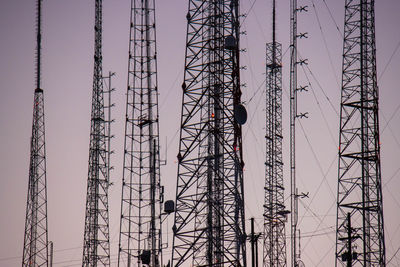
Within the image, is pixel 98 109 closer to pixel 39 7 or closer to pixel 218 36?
pixel 39 7

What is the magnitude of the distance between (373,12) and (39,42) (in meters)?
30.7

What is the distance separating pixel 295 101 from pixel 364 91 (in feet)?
37.9

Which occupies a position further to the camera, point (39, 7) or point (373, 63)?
point (39, 7)

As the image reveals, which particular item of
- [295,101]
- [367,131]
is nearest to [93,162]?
[295,101]

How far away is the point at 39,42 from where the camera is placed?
2840 inches

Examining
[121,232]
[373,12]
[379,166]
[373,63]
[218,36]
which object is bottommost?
[121,232]

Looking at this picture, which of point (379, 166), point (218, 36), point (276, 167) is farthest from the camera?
point (276, 167)

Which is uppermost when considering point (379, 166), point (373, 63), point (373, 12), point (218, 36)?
point (373, 12)

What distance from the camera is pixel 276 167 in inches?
3346

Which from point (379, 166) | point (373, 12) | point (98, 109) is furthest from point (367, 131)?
point (98, 109)

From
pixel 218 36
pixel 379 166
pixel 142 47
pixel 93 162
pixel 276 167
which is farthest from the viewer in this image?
pixel 276 167

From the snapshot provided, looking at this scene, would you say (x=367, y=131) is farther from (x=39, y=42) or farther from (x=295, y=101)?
(x=39, y=42)

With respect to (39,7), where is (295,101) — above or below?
below

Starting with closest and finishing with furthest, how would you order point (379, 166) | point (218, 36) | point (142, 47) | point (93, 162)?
point (218, 36), point (379, 166), point (142, 47), point (93, 162)
